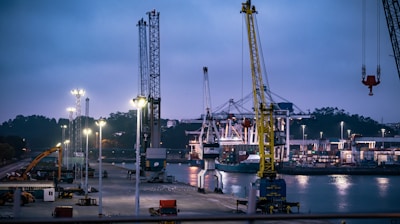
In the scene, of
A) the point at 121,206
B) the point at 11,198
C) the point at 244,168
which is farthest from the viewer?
the point at 244,168

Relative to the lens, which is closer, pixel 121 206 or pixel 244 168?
pixel 121 206

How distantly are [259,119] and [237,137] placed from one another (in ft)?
413

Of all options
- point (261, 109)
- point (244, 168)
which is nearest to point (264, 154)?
point (261, 109)

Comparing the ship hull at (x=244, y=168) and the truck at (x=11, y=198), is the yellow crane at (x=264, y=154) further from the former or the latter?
the ship hull at (x=244, y=168)

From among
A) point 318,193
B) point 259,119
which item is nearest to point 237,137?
point 318,193

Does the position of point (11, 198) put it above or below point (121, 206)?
above

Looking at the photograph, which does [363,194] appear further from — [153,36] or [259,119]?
[153,36]

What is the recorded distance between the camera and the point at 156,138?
93.4m

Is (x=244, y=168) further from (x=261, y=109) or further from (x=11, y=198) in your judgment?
(x=11, y=198)

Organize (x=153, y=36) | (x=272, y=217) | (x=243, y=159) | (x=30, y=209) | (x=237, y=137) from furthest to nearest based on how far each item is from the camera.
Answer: (x=237, y=137) < (x=243, y=159) < (x=153, y=36) < (x=30, y=209) < (x=272, y=217)

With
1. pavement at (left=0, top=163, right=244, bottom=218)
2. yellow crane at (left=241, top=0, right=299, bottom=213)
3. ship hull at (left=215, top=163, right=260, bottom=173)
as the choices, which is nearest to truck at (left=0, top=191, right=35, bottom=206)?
pavement at (left=0, top=163, right=244, bottom=218)

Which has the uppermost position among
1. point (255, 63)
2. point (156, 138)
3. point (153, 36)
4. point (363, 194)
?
point (153, 36)

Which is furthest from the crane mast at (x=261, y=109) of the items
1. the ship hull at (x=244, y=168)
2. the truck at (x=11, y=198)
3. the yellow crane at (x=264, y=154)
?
the ship hull at (x=244, y=168)

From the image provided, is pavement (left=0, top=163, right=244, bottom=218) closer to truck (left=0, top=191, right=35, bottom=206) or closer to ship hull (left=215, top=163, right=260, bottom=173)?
truck (left=0, top=191, right=35, bottom=206)
